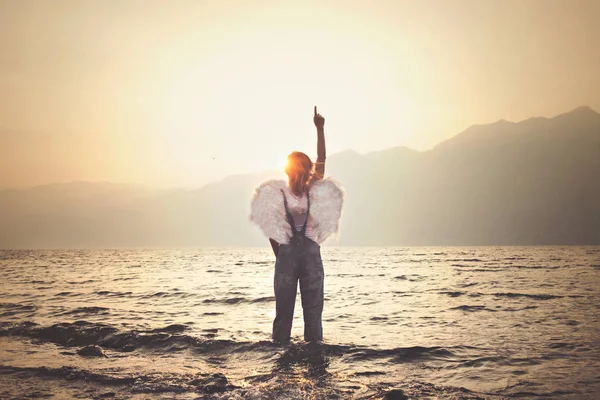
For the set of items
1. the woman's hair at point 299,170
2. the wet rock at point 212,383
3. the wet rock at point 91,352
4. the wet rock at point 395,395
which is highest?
the woman's hair at point 299,170

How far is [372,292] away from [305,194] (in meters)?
10.4

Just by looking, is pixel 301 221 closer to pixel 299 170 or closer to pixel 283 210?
pixel 283 210

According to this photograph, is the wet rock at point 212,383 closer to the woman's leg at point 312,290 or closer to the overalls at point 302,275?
the overalls at point 302,275

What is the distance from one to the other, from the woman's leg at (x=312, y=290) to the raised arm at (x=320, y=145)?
113 cm

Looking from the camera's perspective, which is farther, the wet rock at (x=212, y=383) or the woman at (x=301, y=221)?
the woman at (x=301, y=221)

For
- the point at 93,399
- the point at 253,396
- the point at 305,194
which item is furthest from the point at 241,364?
the point at 305,194

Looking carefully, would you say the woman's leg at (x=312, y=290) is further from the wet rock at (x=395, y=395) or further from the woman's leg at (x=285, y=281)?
the wet rock at (x=395, y=395)

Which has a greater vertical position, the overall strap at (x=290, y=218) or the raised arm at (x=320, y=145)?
the raised arm at (x=320, y=145)

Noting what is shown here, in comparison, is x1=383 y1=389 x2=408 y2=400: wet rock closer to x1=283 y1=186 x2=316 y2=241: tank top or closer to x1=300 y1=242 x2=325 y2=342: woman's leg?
x1=300 y1=242 x2=325 y2=342: woman's leg

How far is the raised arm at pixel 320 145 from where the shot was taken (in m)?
6.54

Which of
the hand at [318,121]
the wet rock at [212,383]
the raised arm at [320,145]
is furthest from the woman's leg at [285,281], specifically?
the hand at [318,121]

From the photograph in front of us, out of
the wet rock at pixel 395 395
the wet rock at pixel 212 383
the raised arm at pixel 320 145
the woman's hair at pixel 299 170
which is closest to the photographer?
the wet rock at pixel 395 395

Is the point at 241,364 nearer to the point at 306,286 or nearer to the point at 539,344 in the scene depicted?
the point at 306,286

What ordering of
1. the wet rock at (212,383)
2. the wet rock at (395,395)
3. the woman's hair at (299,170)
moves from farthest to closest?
the woman's hair at (299,170)
the wet rock at (212,383)
the wet rock at (395,395)
